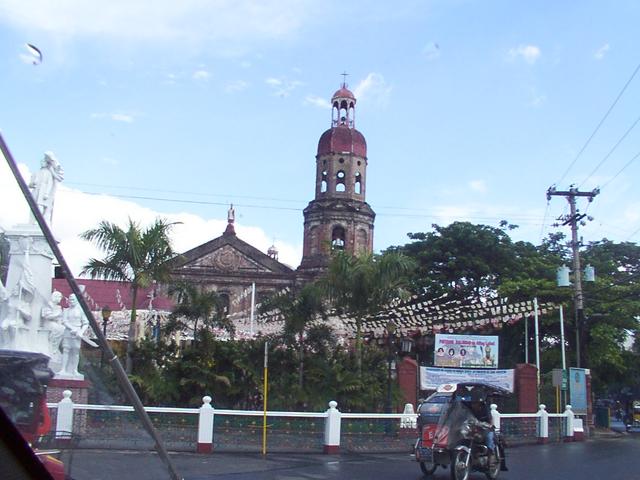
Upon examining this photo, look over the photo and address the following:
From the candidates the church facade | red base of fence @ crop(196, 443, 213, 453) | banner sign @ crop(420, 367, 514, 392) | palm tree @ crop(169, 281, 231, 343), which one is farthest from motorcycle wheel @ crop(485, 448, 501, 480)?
the church facade

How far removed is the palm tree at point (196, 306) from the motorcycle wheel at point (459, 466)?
1024 centimetres

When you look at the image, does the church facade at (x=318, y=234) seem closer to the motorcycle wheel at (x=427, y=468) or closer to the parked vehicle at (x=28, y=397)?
the motorcycle wheel at (x=427, y=468)

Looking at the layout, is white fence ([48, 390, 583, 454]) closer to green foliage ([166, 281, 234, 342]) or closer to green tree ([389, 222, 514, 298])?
green foliage ([166, 281, 234, 342])

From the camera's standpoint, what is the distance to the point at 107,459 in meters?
3.83

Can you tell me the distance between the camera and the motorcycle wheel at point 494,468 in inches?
448

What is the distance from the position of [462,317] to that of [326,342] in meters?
8.97

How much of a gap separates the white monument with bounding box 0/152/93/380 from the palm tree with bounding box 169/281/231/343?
409 inches

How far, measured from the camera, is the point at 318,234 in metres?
47.0

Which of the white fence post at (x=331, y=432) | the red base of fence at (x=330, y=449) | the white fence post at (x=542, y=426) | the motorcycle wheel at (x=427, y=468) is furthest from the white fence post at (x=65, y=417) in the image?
the white fence post at (x=542, y=426)

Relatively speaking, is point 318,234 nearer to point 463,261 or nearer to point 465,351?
point 463,261

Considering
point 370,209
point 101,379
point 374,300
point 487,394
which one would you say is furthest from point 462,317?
point 101,379

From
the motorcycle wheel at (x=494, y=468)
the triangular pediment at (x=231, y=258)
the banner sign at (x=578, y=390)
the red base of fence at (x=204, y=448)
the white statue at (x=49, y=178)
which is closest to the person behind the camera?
the white statue at (x=49, y=178)

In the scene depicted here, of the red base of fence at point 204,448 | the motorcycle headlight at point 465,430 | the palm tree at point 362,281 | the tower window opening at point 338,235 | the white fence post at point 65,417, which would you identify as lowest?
the red base of fence at point 204,448

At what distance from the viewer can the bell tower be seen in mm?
46031
